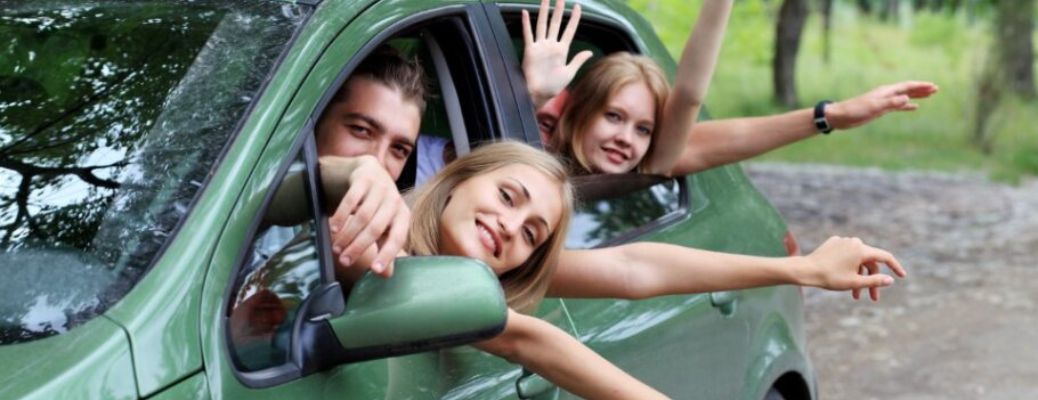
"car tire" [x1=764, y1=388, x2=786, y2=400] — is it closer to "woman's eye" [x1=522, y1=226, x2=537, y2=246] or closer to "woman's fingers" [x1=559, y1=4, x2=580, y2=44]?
"woman's fingers" [x1=559, y1=4, x2=580, y2=44]

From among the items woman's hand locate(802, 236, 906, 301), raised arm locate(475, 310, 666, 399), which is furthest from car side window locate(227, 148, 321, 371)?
woman's hand locate(802, 236, 906, 301)

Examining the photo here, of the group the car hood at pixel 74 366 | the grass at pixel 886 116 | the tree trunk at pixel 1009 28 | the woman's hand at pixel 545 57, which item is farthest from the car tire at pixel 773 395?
the tree trunk at pixel 1009 28

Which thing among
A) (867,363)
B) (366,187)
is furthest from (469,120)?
(867,363)

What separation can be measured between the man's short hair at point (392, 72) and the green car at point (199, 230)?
94 mm

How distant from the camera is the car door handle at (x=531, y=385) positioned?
3.05 m

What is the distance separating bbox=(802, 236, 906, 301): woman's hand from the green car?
1.79ft

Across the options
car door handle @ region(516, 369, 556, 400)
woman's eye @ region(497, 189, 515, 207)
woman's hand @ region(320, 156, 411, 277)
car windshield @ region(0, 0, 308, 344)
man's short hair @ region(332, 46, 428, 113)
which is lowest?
car door handle @ region(516, 369, 556, 400)

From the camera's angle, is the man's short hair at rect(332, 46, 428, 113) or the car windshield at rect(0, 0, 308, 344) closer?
the car windshield at rect(0, 0, 308, 344)

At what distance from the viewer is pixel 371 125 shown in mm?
3150

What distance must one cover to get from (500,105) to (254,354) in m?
1.11

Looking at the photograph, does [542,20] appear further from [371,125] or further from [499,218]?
[499,218]

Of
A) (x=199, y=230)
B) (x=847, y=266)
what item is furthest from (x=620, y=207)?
(x=199, y=230)

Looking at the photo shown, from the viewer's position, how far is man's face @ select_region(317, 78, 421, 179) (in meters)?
3.08

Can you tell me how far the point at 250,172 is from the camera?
247 cm
